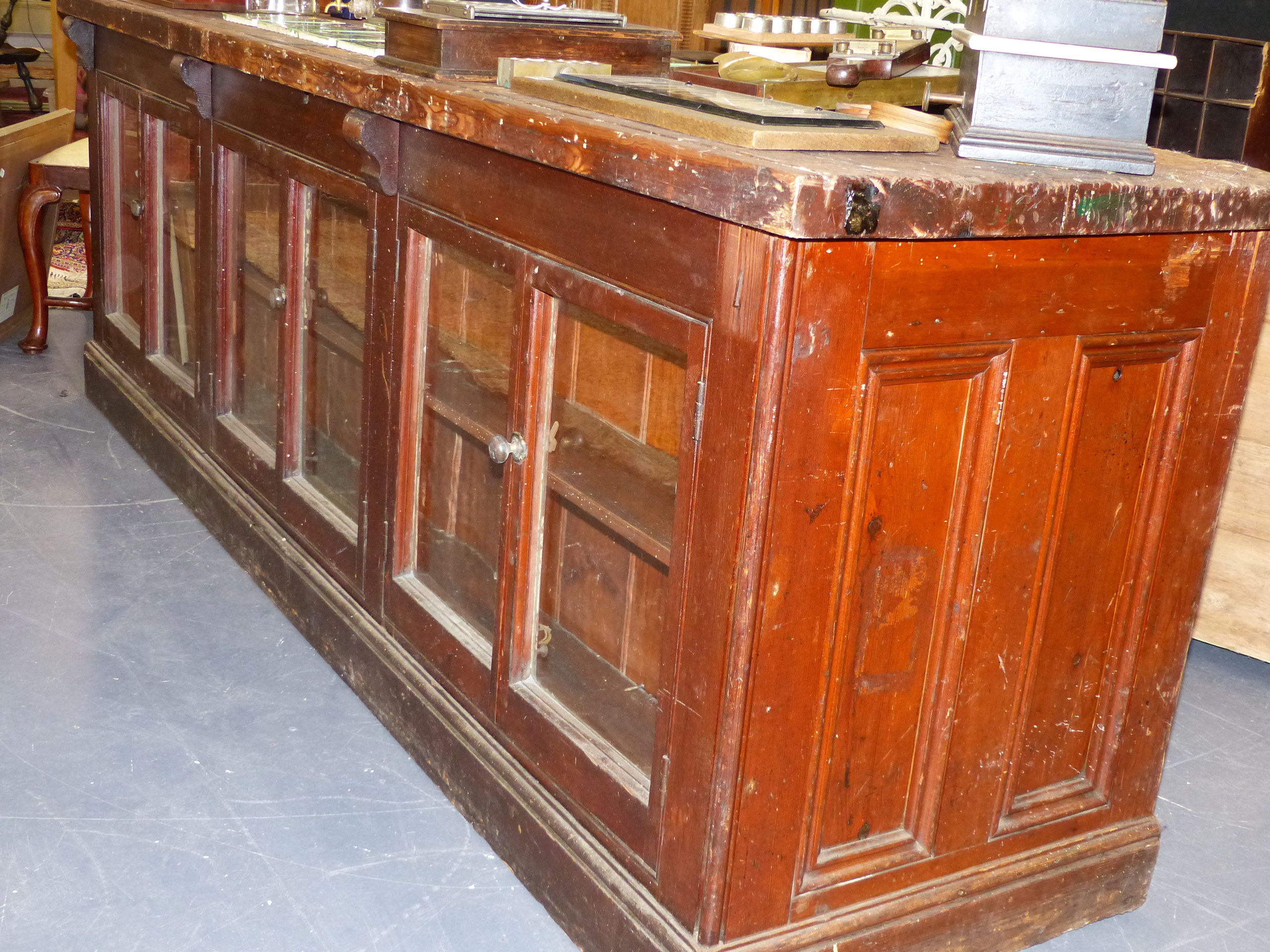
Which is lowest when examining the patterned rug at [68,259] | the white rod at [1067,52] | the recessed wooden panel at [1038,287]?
the patterned rug at [68,259]

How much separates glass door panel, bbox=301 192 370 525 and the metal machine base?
115 cm

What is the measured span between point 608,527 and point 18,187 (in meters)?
3.23

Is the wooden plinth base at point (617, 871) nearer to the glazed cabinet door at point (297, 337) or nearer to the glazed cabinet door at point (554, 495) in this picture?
the glazed cabinet door at point (554, 495)

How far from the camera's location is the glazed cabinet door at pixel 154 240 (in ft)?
10.2

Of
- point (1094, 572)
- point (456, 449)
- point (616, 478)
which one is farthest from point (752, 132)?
point (456, 449)

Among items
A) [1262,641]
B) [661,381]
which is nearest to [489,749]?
[661,381]

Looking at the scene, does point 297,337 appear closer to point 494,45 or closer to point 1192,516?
point 494,45

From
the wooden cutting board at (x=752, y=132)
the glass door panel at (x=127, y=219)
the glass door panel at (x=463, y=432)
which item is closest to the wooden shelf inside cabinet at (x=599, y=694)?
the glass door panel at (x=463, y=432)

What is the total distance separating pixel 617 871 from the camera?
172cm

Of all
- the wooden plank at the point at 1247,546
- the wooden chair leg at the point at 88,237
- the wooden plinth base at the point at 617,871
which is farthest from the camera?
the wooden chair leg at the point at 88,237

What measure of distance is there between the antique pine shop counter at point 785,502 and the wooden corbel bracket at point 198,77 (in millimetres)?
610

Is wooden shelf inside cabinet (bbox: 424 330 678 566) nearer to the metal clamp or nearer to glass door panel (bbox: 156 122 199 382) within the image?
the metal clamp

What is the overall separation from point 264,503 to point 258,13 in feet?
4.31

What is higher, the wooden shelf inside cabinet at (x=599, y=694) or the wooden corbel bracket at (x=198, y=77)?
the wooden corbel bracket at (x=198, y=77)
